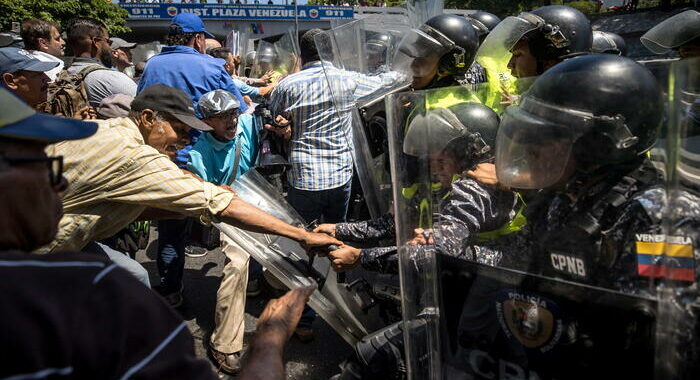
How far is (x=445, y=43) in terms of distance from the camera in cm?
315

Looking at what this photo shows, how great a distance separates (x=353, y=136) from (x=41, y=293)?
2.05m

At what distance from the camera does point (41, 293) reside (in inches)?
34.4

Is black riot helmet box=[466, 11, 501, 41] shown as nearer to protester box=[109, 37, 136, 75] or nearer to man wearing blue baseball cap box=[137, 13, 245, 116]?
man wearing blue baseball cap box=[137, 13, 245, 116]

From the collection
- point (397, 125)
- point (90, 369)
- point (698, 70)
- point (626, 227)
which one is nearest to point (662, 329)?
point (626, 227)

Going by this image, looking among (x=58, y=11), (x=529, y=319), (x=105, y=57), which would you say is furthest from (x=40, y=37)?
(x=58, y=11)

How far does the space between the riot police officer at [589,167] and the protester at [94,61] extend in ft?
10.9

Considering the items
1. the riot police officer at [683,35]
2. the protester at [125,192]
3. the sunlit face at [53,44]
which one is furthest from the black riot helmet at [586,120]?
the sunlit face at [53,44]

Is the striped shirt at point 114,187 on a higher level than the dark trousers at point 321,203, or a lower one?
higher

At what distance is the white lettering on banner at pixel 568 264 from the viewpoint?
1.36m

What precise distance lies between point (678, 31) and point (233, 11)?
20079 mm

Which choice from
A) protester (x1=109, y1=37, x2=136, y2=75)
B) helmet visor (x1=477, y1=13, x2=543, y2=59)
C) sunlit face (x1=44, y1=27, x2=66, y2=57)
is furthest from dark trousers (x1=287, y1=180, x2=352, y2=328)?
protester (x1=109, y1=37, x2=136, y2=75)

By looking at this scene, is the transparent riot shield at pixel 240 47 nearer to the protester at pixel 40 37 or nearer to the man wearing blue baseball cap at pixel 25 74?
the protester at pixel 40 37

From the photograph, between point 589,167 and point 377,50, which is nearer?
point 589,167

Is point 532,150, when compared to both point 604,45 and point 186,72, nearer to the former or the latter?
point 186,72
